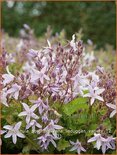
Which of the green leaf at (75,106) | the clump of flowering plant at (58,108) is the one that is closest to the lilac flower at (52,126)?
the clump of flowering plant at (58,108)

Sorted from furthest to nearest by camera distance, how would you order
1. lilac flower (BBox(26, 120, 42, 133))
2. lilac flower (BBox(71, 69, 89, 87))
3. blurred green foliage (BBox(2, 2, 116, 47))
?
1. blurred green foliage (BBox(2, 2, 116, 47))
2. lilac flower (BBox(71, 69, 89, 87))
3. lilac flower (BBox(26, 120, 42, 133))

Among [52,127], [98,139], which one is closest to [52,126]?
[52,127]

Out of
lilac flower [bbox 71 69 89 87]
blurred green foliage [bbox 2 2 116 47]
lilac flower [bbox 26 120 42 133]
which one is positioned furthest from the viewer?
blurred green foliage [bbox 2 2 116 47]

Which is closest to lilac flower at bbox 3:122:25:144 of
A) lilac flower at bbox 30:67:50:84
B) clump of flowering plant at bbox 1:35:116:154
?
clump of flowering plant at bbox 1:35:116:154

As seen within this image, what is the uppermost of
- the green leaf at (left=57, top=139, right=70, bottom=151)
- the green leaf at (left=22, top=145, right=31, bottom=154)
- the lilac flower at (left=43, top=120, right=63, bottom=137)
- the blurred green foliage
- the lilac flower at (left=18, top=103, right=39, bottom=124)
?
the blurred green foliage

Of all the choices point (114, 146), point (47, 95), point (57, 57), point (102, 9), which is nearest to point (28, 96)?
point (47, 95)

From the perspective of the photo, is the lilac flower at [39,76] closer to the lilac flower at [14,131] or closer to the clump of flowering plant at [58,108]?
the clump of flowering plant at [58,108]

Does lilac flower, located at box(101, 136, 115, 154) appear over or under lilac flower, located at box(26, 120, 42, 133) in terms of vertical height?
under

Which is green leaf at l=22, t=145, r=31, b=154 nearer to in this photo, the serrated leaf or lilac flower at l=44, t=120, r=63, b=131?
the serrated leaf
